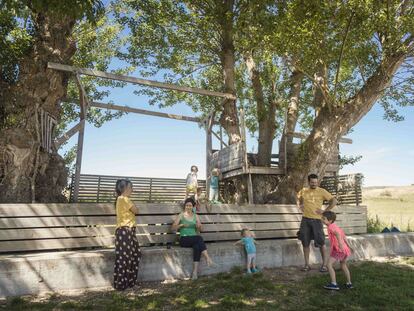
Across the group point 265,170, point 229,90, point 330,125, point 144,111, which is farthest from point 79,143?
point 330,125

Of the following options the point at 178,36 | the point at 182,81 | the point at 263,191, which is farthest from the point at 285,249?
the point at 182,81

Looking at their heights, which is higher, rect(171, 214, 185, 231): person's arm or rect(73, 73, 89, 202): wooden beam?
rect(73, 73, 89, 202): wooden beam

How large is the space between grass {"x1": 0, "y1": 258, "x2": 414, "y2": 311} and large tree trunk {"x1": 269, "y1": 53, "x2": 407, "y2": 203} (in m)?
4.59

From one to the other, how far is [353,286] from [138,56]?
1259cm

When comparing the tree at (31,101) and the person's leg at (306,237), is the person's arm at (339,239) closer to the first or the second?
the person's leg at (306,237)

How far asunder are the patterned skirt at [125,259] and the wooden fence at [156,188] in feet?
23.5

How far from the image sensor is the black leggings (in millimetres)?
7250

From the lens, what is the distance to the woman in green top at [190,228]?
7363 millimetres

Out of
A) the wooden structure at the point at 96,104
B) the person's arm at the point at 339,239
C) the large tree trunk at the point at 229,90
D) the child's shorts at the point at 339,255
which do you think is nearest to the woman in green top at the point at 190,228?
the child's shorts at the point at 339,255

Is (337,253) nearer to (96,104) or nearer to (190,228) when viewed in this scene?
(190,228)

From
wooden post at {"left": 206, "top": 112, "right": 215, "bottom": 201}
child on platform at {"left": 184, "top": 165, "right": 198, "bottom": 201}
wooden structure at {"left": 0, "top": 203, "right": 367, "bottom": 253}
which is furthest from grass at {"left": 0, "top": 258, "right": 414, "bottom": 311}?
wooden post at {"left": 206, "top": 112, "right": 215, "bottom": 201}

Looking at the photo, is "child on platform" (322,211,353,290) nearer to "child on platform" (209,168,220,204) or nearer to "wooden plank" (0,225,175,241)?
"wooden plank" (0,225,175,241)

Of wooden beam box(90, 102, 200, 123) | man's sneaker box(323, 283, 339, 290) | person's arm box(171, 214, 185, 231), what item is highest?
wooden beam box(90, 102, 200, 123)

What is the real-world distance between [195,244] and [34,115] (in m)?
5.31
